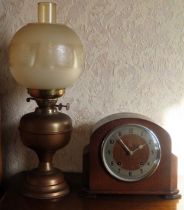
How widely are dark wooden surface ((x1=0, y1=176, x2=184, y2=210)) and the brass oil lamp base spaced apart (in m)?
0.03

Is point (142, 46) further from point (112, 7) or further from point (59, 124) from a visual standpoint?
point (59, 124)

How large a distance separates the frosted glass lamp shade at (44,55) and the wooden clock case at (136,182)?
19cm

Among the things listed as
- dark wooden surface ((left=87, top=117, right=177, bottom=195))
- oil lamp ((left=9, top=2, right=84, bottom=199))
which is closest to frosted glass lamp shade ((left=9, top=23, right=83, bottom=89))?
oil lamp ((left=9, top=2, right=84, bottom=199))

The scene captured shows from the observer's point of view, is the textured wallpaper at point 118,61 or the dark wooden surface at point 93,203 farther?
the textured wallpaper at point 118,61

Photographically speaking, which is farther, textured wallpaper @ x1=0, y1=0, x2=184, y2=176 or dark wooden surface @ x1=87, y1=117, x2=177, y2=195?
textured wallpaper @ x1=0, y1=0, x2=184, y2=176

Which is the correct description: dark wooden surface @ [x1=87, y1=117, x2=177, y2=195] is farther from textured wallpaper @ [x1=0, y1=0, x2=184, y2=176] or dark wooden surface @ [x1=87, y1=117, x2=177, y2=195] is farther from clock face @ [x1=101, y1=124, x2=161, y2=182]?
textured wallpaper @ [x1=0, y1=0, x2=184, y2=176]

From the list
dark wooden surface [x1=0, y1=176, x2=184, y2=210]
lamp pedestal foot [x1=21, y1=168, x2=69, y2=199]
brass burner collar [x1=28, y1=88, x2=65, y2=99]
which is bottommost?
dark wooden surface [x1=0, y1=176, x2=184, y2=210]

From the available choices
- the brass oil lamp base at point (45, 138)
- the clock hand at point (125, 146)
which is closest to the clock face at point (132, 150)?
the clock hand at point (125, 146)

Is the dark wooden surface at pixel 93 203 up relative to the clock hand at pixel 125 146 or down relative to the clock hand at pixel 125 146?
down

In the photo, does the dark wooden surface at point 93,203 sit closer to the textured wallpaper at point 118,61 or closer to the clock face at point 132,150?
the clock face at point 132,150

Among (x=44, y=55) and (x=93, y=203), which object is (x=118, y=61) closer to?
(x=44, y=55)

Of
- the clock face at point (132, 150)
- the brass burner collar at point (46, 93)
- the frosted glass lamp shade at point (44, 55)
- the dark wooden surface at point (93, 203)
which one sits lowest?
the dark wooden surface at point (93, 203)

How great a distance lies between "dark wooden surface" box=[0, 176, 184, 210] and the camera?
102 cm

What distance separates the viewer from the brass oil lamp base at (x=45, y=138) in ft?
3.47
